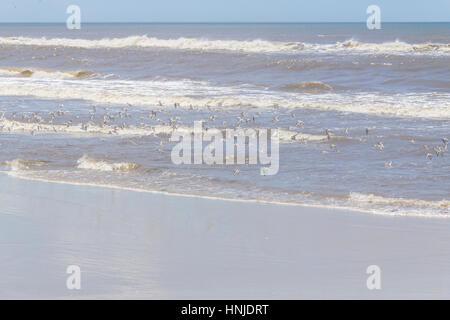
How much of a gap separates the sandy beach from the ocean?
0.76 metres

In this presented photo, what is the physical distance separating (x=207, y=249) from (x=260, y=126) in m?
7.15

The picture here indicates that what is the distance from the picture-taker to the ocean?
854cm

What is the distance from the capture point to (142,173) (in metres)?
9.34

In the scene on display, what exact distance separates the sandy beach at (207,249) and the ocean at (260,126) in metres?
0.76

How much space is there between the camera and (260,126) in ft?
42.6

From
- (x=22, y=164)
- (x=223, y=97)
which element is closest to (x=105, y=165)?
(x=22, y=164)

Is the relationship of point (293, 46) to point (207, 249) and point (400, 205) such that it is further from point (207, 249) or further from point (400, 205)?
point (207, 249)

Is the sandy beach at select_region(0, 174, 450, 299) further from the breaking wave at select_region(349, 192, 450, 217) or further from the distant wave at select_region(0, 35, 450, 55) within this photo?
the distant wave at select_region(0, 35, 450, 55)

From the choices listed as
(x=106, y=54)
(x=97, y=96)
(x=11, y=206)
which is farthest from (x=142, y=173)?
(x=106, y=54)

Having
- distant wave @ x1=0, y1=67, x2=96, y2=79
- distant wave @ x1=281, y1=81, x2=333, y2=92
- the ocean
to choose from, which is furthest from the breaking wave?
distant wave @ x1=0, y1=67, x2=96, y2=79

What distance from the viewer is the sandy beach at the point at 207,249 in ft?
16.6

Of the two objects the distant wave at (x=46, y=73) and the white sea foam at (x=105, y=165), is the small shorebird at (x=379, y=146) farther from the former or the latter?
the distant wave at (x=46, y=73)
